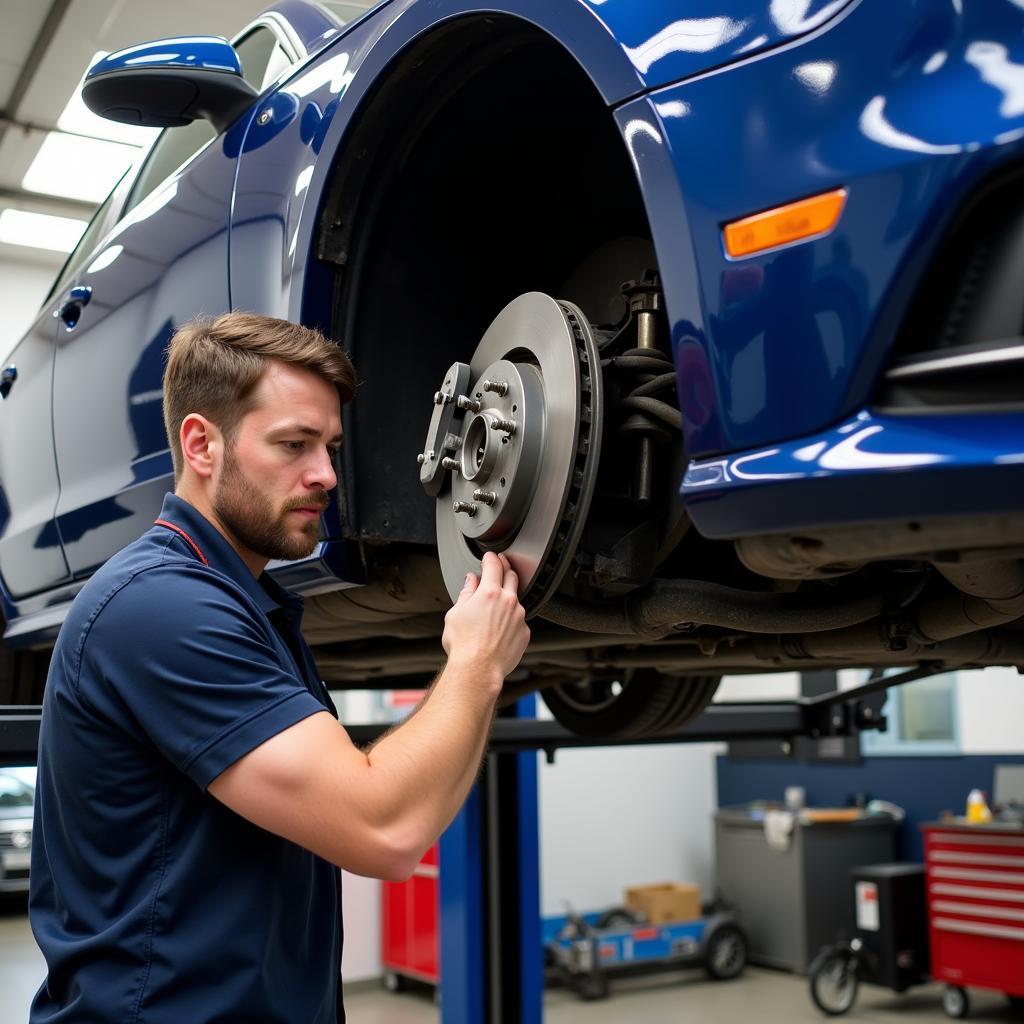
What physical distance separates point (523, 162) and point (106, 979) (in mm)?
954

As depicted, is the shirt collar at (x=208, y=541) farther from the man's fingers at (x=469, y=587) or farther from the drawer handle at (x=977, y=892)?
the drawer handle at (x=977, y=892)

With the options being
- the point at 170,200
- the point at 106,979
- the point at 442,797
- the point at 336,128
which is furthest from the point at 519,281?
the point at 106,979

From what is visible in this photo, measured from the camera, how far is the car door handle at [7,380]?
2.21m

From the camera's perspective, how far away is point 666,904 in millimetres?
6465

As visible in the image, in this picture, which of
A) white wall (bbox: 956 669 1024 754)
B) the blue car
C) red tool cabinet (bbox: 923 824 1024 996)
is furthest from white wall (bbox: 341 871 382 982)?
the blue car

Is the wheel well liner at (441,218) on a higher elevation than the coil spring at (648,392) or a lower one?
higher

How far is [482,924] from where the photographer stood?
2.81 metres

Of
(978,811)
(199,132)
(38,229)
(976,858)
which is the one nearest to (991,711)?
(978,811)

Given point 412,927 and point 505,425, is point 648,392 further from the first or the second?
point 412,927

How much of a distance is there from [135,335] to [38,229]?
634 centimetres

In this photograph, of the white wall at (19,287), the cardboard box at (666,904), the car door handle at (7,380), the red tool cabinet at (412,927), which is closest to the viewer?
the car door handle at (7,380)

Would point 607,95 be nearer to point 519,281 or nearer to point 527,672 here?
point 519,281

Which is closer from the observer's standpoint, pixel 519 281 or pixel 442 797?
pixel 442 797

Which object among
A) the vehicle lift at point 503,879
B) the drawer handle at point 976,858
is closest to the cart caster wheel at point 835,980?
the drawer handle at point 976,858
